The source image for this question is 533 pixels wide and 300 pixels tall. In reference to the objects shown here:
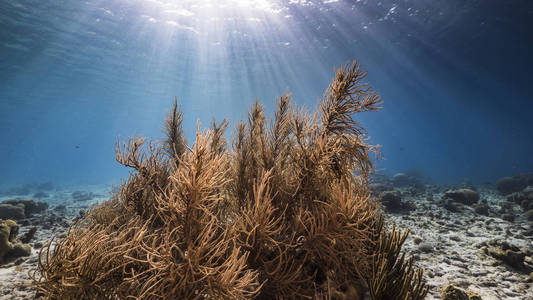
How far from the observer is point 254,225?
1979 millimetres

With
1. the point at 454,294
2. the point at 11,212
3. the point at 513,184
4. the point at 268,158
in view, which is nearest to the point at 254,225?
the point at 268,158

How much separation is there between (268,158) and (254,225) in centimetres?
93

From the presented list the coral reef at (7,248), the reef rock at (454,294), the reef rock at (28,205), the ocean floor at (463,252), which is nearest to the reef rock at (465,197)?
the ocean floor at (463,252)

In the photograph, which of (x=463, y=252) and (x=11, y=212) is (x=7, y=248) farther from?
(x=463, y=252)

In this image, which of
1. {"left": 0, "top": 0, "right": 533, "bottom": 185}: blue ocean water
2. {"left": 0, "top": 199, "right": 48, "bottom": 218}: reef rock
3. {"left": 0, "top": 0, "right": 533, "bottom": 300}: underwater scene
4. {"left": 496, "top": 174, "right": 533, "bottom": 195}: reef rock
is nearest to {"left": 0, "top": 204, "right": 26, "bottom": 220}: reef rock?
{"left": 0, "top": 0, "right": 533, "bottom": 300}: underwater scene

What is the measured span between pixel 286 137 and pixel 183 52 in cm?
3239

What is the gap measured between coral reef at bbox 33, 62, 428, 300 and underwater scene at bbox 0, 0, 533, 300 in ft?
0.07

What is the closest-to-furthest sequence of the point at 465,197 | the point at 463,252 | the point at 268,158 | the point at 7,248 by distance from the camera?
1. the point at 268,158
2. the point at 7,248
3. the point at 463,252
4. the point at 465,197

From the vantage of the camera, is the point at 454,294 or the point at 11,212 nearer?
the point at 454,294

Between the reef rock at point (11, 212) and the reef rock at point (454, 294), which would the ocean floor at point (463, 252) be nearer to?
the reef rock at point (454, 294)

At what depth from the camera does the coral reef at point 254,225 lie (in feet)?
5.16

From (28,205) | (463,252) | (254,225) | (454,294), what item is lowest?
(28,205)

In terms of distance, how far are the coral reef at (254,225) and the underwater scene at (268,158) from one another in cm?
2

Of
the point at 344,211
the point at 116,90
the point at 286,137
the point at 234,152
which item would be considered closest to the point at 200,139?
the point at 344,211
